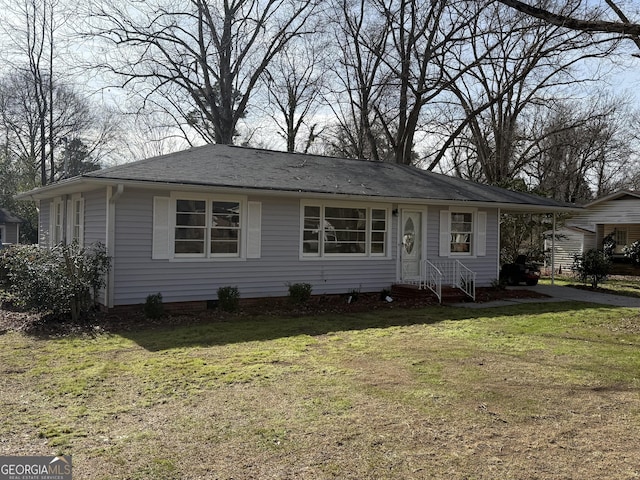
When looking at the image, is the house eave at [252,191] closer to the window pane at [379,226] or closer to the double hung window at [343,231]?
the double hung window at [343,231]

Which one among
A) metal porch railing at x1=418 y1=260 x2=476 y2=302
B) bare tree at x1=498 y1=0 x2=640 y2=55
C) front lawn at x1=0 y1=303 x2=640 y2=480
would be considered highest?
bare tree at x1=498 y1=0 x2=640 y2=55

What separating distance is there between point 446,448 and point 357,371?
229cm

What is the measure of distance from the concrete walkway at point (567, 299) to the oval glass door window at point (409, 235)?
2082 mm

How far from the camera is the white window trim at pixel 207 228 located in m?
10.3

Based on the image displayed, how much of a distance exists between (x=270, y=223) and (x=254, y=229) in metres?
0.45

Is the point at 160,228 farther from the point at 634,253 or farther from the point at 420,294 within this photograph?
the point at 634,253

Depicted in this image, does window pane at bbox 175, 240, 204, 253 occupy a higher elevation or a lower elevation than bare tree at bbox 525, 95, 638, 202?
lower

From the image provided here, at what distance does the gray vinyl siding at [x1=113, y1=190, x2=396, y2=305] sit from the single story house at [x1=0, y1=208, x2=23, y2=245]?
23.5 metres

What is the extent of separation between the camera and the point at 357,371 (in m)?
6.11

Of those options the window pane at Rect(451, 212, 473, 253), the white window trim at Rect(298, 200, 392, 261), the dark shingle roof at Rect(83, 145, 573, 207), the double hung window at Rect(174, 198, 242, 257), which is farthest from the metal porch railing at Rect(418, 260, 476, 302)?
the double hung window at Rect(174, 198, 242, 257)

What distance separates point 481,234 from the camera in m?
14.8

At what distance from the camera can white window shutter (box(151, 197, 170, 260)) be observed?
1011 cm

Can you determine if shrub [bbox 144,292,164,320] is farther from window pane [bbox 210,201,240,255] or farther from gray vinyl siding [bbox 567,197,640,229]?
gray vinyl siding [bbox 567,197,640,229]

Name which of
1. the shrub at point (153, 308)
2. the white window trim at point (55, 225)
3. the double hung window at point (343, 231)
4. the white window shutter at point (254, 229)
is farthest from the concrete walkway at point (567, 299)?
the white window trim at point (55, 225)
